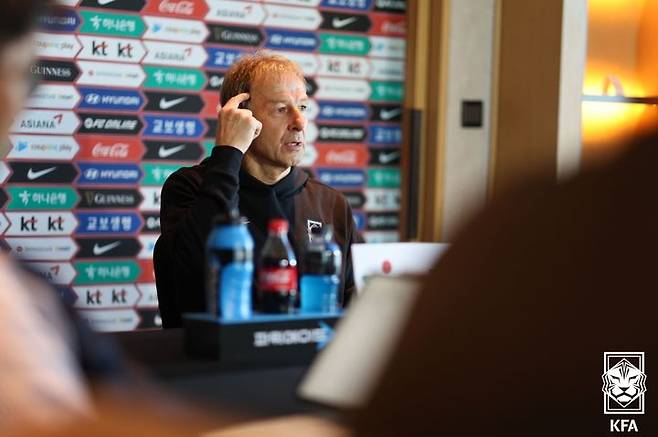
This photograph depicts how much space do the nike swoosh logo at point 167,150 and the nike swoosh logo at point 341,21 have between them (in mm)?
894

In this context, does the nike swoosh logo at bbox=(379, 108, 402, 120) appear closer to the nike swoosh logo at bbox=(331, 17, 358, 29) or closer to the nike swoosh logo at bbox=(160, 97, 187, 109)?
the nike swoosh logo at bbox=(331, 17, 358, 29)

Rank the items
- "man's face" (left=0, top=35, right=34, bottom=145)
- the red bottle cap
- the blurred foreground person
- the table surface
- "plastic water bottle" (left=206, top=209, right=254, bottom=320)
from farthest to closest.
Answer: the red bottle cap, "plastic water bottle" (left=206, top=209, right=254, bottom=320), the table surface, "man's face" (left=0, top=35, right=34, bottom=145), the blurred foreground person

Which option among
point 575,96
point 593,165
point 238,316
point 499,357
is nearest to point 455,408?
point 499,357

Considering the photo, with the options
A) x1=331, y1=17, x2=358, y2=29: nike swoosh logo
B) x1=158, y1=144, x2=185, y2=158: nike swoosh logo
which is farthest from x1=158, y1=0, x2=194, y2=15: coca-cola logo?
x1=331, y1=17, x2=358, y2=29: nike swoosh logo

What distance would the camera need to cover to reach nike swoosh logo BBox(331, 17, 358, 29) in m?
3.97

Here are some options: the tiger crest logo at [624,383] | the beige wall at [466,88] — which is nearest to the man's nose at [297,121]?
the beige wall at [466,88]

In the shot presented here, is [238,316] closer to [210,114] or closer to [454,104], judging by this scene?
[210,114]

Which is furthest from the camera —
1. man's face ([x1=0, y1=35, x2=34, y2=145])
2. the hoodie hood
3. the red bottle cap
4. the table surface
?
the hoodie hood

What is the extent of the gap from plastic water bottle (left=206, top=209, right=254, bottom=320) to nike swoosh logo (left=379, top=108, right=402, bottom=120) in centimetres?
240

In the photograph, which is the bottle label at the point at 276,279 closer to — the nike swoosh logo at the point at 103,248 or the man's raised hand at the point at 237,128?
the man's raised hand at the point at 237,128

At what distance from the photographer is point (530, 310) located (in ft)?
1.71

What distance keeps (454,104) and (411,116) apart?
0.21m

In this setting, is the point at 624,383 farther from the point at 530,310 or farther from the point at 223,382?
the point at 223,382

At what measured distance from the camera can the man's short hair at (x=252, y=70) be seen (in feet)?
9.37
